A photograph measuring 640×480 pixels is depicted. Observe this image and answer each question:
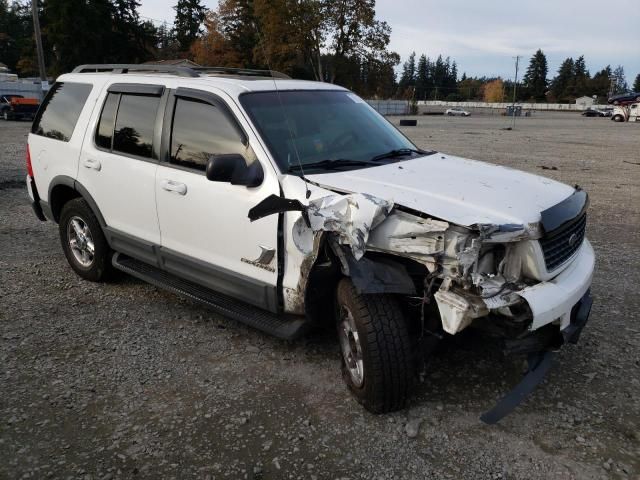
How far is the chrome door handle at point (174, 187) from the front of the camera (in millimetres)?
3889

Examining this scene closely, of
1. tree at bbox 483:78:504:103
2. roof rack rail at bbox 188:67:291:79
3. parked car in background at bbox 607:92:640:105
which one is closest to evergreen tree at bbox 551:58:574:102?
tree at bbox 483:78:504:103

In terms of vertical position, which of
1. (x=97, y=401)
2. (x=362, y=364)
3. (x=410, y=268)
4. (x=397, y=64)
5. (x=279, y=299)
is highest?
(x=397, y=64)

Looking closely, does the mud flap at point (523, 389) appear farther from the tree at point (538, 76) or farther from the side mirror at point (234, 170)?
the tree at point (538, 76)

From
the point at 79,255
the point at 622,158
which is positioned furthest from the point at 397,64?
the point at 79,255

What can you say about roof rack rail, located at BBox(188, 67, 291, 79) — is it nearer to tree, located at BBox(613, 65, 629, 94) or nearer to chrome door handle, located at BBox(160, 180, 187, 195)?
chrome door handle, located at BBox(160, 180, 187, 195)

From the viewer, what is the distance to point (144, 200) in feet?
13.9

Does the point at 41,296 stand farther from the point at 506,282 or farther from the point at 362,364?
the point at 506,282

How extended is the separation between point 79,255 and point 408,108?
66.0 metres

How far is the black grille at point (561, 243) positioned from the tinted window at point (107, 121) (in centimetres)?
357

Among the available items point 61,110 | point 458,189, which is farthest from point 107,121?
point 458,189

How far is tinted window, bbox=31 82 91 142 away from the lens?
5.00 metres

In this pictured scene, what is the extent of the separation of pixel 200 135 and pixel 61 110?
2.14m

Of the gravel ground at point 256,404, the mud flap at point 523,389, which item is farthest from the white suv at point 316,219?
the gravel ground at point 256,404

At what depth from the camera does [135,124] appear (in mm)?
4402
